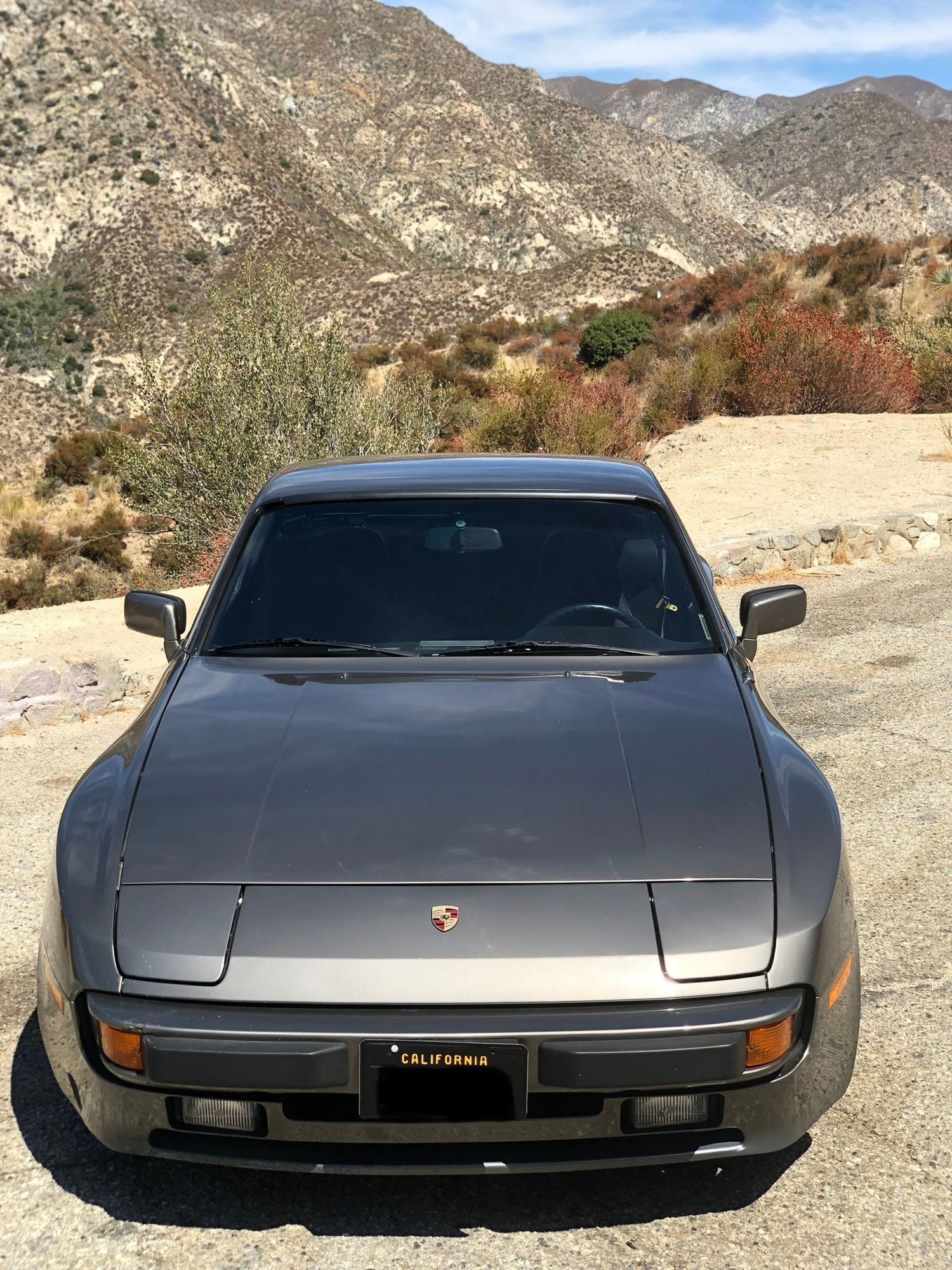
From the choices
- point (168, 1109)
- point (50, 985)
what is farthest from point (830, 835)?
point (50, 985)

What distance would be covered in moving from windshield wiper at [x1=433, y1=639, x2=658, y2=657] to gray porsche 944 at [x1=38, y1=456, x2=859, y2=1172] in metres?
0.24

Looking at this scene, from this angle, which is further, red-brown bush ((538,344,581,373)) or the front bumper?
red-brown bush ((538,344,581,373))

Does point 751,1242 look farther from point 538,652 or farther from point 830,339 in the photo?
point 830,339

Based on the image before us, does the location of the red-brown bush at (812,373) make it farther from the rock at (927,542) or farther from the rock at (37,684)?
the rock at (37,684)

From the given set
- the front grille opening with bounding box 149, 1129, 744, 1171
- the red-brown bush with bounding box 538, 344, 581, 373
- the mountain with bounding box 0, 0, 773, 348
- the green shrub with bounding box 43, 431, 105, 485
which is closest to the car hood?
the front grille opening with bounding box 149, 1129, 744, 1171

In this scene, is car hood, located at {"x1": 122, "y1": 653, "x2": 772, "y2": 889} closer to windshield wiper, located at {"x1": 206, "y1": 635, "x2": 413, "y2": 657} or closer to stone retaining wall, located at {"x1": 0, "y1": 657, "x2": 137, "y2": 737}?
windshield wiper, located at {"x1": 206, "y1": 635, "x2": 413, "y2": 657}

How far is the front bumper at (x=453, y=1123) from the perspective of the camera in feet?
7.25

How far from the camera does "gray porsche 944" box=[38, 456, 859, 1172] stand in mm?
2230

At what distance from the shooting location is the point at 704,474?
1723 centimetres

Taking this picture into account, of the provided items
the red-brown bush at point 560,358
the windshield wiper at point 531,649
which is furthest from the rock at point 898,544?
the red-brown bush at point 560,358

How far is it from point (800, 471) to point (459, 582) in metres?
13.7

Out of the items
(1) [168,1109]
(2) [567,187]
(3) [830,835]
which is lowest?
(1) [168,1109]

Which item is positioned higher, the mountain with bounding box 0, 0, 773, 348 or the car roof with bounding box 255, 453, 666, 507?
the mountain with bounding box 0, 0, 773, 348

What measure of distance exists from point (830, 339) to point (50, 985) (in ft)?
67.1
